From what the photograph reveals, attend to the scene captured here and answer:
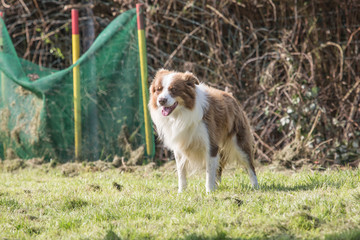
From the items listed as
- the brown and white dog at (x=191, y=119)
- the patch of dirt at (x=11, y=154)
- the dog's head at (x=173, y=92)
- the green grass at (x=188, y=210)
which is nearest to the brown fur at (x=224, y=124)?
the brown and white dog at (x=191, y=119)

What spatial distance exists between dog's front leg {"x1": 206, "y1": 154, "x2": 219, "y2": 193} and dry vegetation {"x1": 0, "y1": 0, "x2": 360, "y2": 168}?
2.31 m

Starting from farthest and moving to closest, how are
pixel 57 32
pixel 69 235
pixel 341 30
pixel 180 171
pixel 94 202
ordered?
pixel 57 32 < pixel 341 30 < pixel 180 171 < pixel 94 202 < pixel 69 235

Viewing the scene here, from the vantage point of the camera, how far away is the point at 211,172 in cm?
527

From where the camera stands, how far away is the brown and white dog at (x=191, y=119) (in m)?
5.21

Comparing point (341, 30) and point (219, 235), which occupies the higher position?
point (341, 30)

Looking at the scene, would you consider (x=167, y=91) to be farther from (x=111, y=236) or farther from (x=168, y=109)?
(x=111, y=236)

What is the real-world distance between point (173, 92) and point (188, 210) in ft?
4.65

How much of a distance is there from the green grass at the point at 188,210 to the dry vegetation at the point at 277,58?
6.41 ft

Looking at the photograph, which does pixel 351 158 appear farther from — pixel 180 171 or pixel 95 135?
pixel 95 135

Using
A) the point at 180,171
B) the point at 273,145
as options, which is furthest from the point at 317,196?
the point at 273,145

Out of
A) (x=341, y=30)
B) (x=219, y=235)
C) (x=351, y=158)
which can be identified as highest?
(x=341, y=30)

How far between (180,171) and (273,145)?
9.96ft

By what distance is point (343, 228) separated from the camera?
3.56 metres

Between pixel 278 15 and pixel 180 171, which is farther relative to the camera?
pixel 278 15
